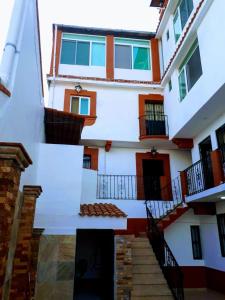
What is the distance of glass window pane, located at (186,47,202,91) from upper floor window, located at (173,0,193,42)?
173cm

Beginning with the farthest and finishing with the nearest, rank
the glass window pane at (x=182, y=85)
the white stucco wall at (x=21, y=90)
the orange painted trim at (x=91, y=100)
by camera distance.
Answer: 1. the orange painted trim at (x=91, y=100)
2. the glass window pane at (x=182, y=85)
3. the white stucco wall at (x=21, y=90)

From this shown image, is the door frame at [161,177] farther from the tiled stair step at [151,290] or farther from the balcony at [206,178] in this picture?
the tiled stair step at [151,290]

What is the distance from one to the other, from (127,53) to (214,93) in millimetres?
6899

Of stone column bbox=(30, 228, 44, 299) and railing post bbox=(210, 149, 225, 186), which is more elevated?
railing post bbox=(210, 149, 225, 186)

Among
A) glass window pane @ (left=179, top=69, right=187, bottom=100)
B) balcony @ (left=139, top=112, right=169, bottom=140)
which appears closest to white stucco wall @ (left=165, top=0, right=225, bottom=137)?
glass window pane @ (left=179, top=69, right=187, bottom=100)

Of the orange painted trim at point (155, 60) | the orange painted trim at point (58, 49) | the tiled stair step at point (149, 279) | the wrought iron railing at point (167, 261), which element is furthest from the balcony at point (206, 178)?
the orange painted trim at point (58, 49)

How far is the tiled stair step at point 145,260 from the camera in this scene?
7.51 m

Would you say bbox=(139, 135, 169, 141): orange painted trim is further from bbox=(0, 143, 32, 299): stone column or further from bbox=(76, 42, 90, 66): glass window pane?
bbox=(0, 143, 32, 299): stone column

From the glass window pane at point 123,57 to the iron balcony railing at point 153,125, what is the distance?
2955 millimetres

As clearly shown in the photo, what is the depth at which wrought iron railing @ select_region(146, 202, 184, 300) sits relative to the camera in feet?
21.4

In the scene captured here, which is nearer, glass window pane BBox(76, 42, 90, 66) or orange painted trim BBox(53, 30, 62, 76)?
orange painted trim BBox(53, 30, 62, 76)

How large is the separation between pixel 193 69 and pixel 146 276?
696 cm

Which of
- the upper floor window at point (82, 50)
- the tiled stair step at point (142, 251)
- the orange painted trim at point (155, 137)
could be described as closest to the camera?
the tiled stair step at point (142, 251)

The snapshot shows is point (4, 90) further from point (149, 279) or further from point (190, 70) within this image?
point (190, 70)
